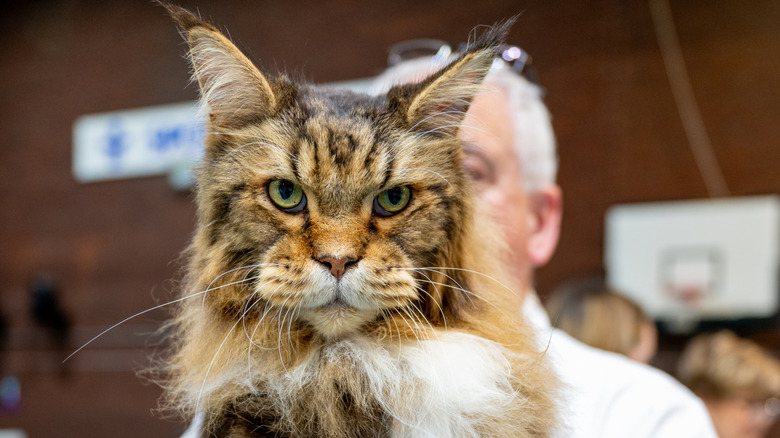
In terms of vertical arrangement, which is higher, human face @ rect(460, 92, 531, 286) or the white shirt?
human face @ rect(460, 92, 531, 286)

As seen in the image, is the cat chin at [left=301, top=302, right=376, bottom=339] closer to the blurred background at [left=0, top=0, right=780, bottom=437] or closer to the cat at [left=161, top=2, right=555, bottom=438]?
the cat at [left=161, top=2, right=555, bottom=438]

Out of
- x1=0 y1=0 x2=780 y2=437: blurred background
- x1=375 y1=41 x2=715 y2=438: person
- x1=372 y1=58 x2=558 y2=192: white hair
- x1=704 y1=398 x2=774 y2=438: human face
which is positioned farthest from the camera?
x1=0 y1=0 x2=780 y2=437: blurred background

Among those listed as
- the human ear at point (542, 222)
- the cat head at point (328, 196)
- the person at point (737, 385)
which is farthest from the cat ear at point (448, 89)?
the person at point (737, 385)

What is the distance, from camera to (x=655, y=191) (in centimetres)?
329

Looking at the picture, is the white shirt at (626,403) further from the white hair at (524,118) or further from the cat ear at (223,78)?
the cat ear at (223,78)

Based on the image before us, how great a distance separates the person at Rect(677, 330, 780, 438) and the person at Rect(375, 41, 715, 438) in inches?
54.8

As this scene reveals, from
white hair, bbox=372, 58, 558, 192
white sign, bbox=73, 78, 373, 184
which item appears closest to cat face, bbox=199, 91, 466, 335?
white hair, bbox=372, 58, 558, 192

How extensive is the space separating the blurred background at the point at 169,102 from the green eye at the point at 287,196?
1888 mm

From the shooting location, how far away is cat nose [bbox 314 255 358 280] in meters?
0.98

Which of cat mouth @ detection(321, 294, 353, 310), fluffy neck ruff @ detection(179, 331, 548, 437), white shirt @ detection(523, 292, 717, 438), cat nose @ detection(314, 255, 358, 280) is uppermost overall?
cat nose @ detection(314, 255, 358, 280)

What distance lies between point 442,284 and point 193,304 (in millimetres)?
434

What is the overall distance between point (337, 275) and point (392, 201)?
0.56 ft

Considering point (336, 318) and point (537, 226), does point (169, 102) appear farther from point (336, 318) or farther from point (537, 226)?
point (336, 318)

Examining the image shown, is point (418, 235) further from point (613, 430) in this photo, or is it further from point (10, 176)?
point (10, 176)
